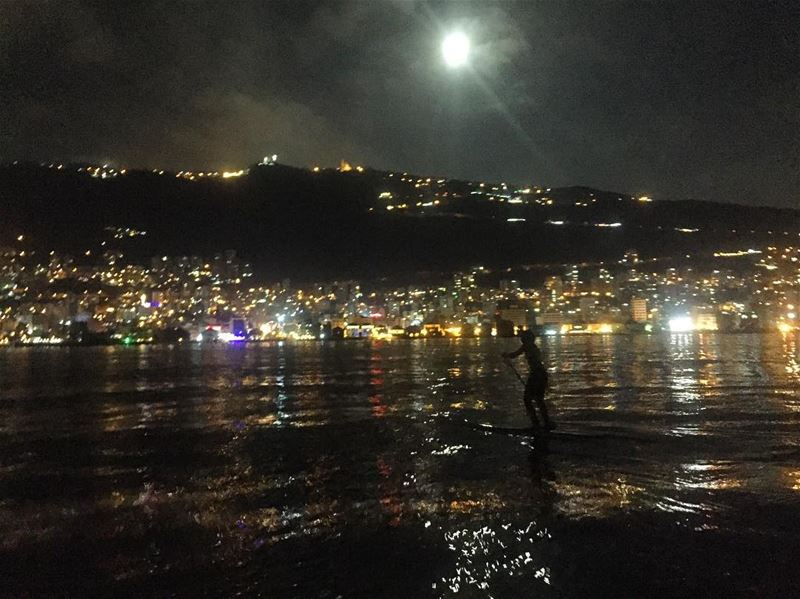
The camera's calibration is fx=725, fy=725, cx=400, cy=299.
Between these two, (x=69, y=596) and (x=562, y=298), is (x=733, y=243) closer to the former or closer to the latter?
(x=562, y=298)

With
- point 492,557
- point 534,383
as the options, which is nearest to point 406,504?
point 492,557

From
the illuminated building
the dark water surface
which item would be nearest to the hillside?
the illuminated building

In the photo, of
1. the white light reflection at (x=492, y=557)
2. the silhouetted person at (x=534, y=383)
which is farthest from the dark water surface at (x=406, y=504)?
the silhouetted person at (x=534, y=383)

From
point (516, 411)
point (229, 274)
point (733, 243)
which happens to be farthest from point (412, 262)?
point (516, 411)

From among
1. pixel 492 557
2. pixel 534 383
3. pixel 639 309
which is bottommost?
pixel 492 557

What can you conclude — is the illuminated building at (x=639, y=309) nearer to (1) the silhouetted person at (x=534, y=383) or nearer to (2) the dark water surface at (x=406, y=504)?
(2) the dark water surface at (x=406, y=504)

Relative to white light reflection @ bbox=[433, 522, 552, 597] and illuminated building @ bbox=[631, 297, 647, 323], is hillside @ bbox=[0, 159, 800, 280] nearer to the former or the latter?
illuminated building @ bbox=[631, 297, 647, 323]


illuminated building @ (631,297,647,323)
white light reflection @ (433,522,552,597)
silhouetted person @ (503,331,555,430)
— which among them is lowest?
white light reflection @ (433,522,552,597)

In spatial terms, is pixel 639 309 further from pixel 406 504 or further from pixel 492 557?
pixel 492 557
